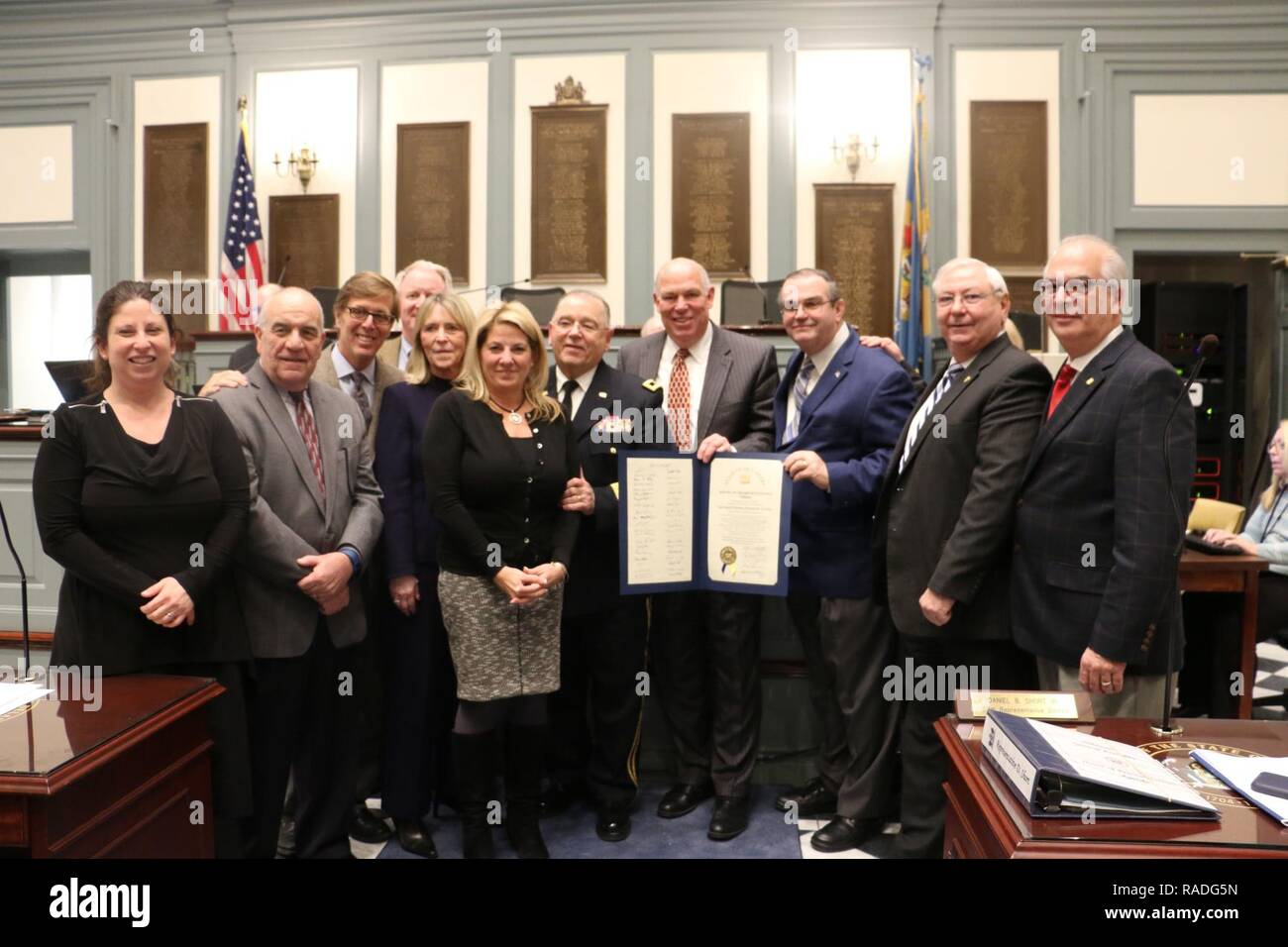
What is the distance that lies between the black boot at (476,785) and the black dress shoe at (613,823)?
0.41 meters

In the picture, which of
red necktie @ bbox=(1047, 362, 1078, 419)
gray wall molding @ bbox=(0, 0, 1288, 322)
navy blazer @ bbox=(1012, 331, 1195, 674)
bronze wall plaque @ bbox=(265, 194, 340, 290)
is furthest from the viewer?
bronze wall plaque @ bbox=(265, 194, 340, 290)

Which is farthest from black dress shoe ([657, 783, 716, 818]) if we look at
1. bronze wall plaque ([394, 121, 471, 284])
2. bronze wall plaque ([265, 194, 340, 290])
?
bronze wall plaque ([265, 194, 340, 290])

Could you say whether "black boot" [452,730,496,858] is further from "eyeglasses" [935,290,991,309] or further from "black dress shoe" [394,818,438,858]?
"eyeglasses" [935,290,991,309]

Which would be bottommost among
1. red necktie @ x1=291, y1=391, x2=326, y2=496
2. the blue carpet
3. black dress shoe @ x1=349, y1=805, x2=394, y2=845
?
the blue carpet

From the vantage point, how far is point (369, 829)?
10.0ft

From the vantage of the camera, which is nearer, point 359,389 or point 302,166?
point 359,389

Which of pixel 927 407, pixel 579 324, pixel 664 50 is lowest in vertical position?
pixel 927 407

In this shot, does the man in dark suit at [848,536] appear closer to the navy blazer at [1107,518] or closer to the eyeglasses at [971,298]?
the eyeglasses at [971,298]

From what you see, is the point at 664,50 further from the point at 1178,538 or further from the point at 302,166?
the point at 1178,538

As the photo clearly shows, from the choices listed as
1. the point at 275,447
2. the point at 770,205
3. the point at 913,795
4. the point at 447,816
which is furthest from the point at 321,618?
the point at 770,205

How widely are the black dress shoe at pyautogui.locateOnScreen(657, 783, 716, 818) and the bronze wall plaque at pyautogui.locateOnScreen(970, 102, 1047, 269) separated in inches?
206

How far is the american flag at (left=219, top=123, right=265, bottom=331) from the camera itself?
6766 millimetres

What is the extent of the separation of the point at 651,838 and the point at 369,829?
929 mm

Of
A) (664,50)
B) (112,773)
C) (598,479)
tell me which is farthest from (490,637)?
(664,50)
